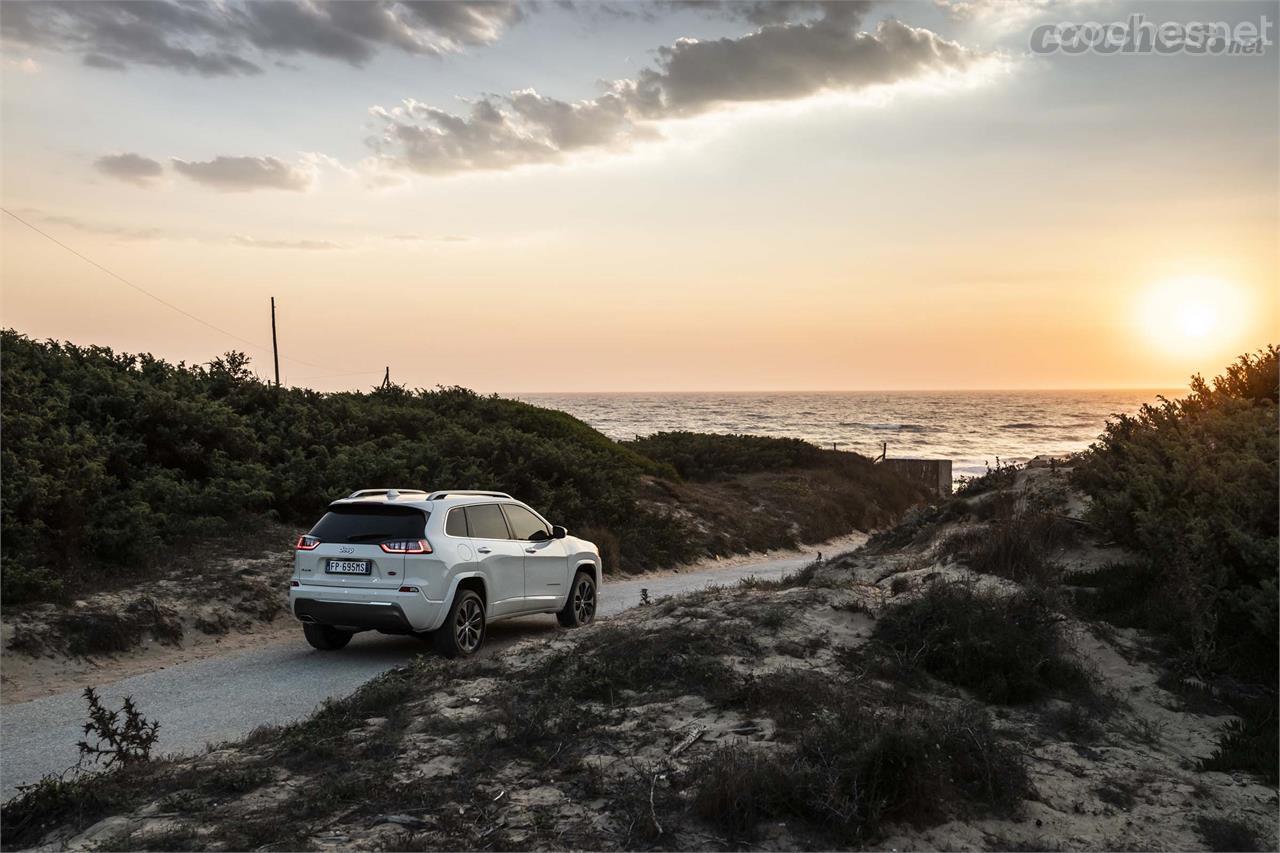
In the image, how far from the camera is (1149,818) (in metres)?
6.33

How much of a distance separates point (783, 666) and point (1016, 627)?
215 centimetres

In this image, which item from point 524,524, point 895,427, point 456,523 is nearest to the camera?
point 456,523

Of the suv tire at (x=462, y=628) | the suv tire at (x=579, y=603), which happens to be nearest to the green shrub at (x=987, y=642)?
the suv tire at (x=462, y=628)

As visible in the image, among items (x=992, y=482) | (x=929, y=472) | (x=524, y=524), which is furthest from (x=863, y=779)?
(x=929, y=472)

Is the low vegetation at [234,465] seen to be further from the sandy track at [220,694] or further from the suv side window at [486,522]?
the suv side window at [486,522]

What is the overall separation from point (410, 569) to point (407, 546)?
0.83 feet

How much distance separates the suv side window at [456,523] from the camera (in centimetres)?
1165

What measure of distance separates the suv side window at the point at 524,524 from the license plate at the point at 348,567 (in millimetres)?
2056

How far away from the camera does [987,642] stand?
8.62 m

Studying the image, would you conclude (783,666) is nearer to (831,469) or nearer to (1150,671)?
(1150,671)

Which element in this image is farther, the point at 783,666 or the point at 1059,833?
the point at 783,666

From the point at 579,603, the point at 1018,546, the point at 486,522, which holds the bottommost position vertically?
the point at 579,603

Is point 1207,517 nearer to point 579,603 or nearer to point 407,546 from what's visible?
point 579,603

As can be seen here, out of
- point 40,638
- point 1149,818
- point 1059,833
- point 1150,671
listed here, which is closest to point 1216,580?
point 1150,671
